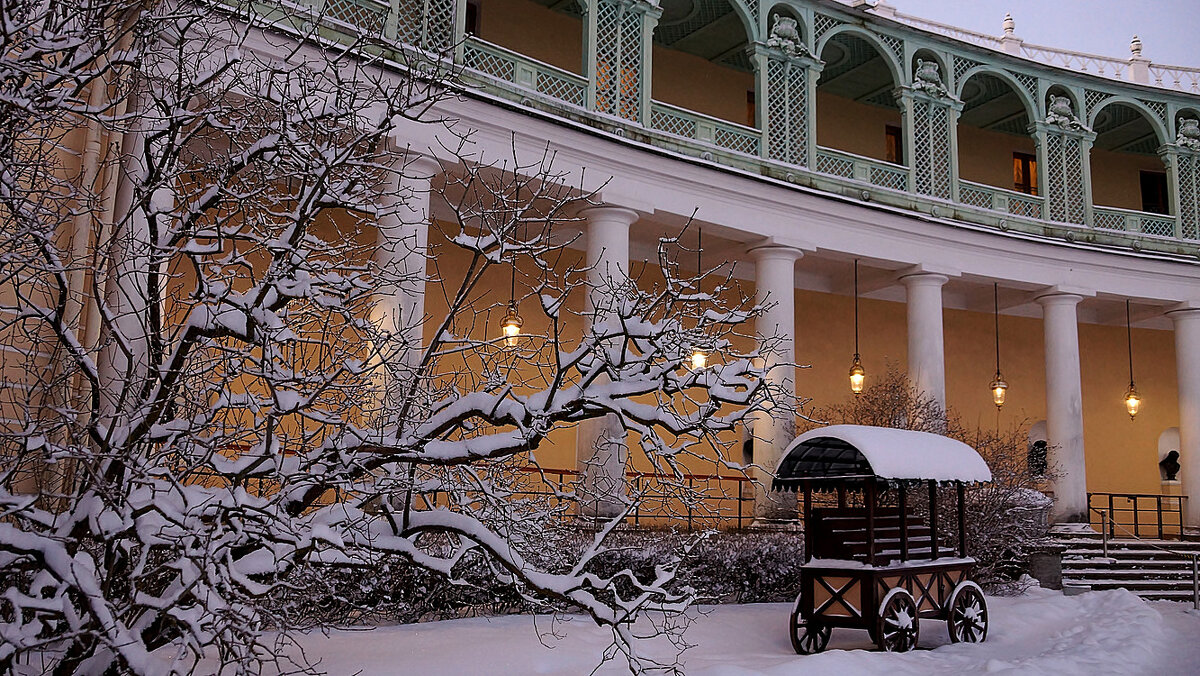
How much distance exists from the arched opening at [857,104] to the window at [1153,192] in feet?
29.1

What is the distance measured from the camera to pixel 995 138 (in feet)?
98.5

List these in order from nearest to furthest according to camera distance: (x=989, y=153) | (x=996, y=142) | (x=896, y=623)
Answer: (x=896, y=623) < (x=989, y=153) < (x=996, y=142)

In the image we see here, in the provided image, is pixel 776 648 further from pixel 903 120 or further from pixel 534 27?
pixel 534 27

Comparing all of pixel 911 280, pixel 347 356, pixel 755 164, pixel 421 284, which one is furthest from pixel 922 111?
pixel 347 356

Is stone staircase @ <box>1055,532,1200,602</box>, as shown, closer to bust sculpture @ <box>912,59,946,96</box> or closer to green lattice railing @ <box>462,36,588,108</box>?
bust sculpture @ <box>912,59,946,96</box>

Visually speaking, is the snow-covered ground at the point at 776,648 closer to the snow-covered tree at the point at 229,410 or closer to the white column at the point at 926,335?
the snow-covered tree at the point at 229,410

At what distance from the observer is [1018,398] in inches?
1200

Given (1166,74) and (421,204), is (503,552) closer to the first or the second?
(421,204)

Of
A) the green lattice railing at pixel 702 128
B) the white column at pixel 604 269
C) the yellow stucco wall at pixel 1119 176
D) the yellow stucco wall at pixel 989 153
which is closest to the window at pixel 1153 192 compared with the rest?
the yellow stucco wall at pixel 1119 176

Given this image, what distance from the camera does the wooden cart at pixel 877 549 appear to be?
1205 cm

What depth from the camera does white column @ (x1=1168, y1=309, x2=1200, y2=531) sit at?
24.2 meters

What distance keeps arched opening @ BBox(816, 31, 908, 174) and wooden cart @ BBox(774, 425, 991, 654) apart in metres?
12.9

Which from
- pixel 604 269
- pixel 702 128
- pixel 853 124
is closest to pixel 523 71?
pixel 604 269

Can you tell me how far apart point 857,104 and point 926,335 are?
8542 mm
